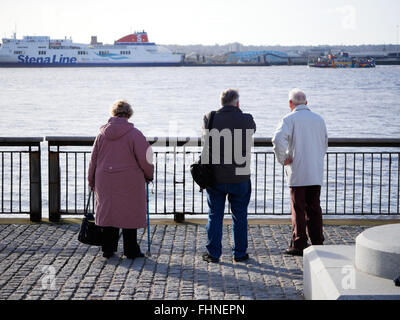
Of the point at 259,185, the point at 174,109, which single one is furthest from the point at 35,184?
the point at 174,109

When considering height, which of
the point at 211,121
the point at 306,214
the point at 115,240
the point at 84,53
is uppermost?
the point at 84,53

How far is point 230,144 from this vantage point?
24.7 feet

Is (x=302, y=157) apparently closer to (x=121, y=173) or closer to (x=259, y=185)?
(x=121, y=173)

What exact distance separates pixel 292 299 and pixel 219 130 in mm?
1898

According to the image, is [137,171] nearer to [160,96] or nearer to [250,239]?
[250,239]

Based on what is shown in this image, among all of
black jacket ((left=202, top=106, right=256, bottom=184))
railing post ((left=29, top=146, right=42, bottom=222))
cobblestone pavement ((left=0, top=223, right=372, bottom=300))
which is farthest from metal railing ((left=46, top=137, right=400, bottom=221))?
black jacket ((left=202, top=106, right=256, bottom=184))

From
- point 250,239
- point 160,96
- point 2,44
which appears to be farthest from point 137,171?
point 2,44

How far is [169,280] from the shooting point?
714cm

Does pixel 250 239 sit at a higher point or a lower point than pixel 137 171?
lower

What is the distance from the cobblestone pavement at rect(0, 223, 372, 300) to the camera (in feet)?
22.1

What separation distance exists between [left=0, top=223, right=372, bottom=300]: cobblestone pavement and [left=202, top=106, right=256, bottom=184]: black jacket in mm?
980

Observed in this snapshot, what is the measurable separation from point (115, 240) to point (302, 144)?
226cm

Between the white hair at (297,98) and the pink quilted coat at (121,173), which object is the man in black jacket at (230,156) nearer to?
the white hair at (297,98)

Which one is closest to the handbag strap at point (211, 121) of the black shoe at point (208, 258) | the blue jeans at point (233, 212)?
the blue jeans at point (233, 212)
